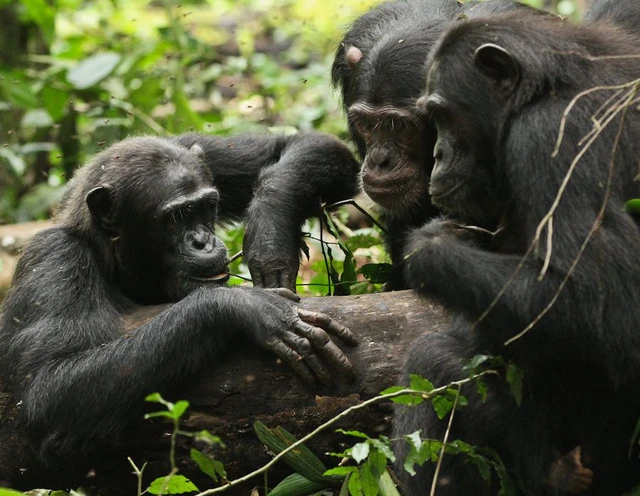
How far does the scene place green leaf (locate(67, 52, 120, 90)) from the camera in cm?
1116

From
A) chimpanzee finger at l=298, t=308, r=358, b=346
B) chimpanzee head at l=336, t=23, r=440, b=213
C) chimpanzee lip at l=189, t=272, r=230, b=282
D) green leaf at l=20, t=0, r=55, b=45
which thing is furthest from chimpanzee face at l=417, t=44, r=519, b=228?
green leaf at l=20, t=0, r=55, b=45

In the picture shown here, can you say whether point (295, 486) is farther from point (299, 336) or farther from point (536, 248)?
point (536, 248)

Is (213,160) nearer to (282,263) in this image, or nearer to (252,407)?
(282,263)

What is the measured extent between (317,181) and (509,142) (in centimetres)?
290

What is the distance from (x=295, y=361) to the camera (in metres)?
5.50

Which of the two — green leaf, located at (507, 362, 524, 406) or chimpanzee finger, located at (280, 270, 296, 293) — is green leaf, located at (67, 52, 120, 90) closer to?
chimpanzee finger, located at (280, 270, 296, 293)

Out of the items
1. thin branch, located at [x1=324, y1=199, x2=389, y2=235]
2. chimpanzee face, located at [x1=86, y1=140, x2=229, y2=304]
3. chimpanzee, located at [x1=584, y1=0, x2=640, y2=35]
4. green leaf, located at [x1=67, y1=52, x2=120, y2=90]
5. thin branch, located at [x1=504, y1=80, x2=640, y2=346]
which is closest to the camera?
thin branch, located at [x1=504, y1=80, x2=640, y2=346]

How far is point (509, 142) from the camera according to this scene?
15.5 ft

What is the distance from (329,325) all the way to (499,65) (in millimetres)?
1688

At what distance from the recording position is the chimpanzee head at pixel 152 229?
6.51 meters

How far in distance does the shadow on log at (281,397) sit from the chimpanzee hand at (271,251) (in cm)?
95

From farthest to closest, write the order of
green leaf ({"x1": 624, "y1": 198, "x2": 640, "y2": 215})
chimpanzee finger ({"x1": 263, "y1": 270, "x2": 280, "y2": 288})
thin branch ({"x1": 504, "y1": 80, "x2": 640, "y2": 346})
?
chimpanzee finger ({"x1": 263, "y1": 270, "x2": 280, "y2": 288}), green leaf ({"x1": 624, "y1": 198, "x2": 640, "y2": 215}), thin branch ({"x1": 504, "y1": 80, "x2": 640, "y2": 346})

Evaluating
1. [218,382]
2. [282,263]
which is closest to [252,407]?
[218,382]

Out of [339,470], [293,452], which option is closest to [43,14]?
[293,452]
